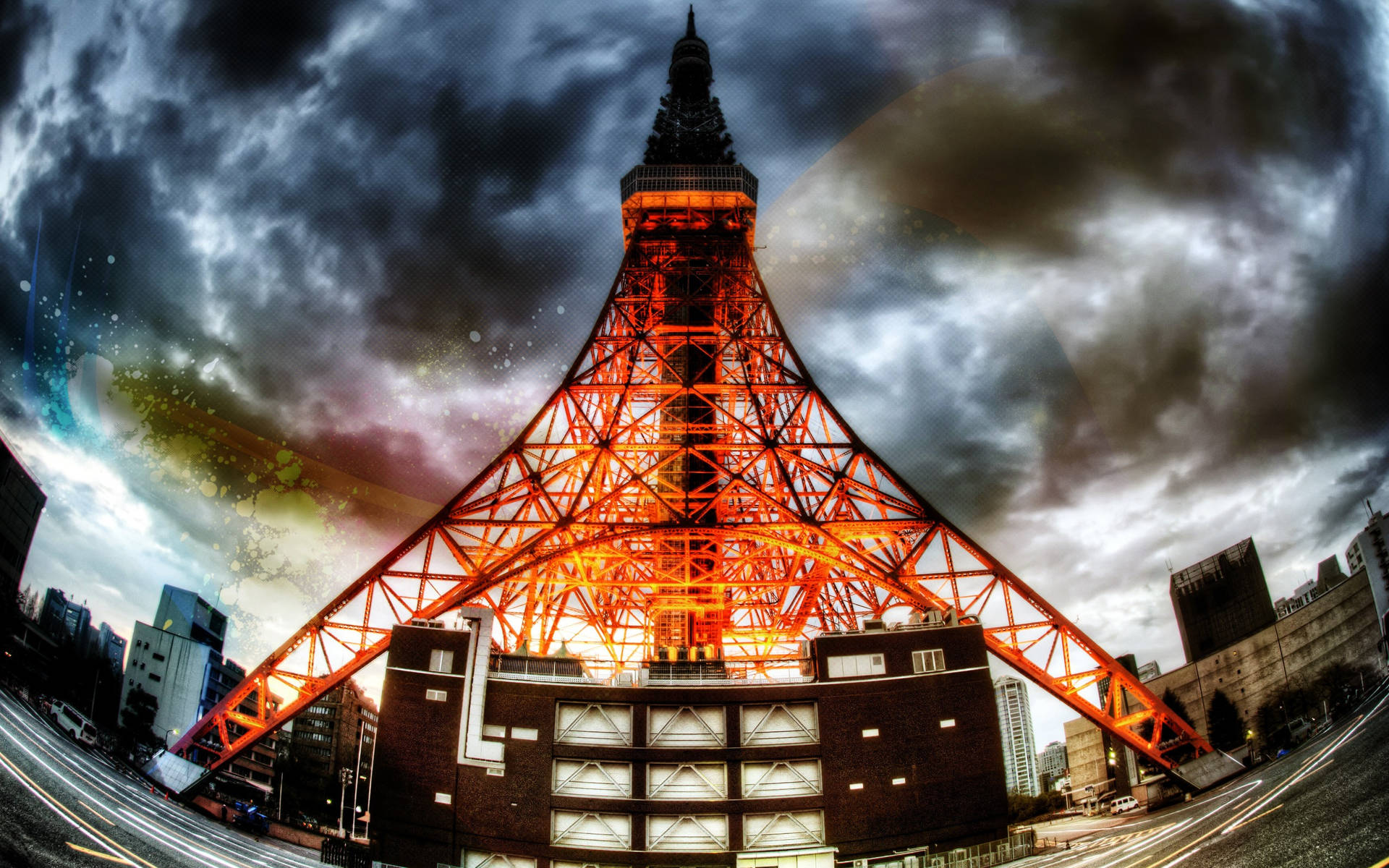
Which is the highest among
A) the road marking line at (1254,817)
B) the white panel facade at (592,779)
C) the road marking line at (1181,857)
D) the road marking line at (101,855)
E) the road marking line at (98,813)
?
the white panel facade at (592,779)

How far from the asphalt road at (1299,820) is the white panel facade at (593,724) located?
13.7 m

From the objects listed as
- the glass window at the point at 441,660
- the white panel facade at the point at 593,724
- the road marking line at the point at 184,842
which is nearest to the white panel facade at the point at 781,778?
the white panel facade at the point at 593,724

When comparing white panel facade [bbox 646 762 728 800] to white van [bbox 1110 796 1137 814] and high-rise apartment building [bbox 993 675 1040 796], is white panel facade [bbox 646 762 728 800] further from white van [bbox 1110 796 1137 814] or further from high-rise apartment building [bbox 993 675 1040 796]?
high-rise apartment building [bbox 993 675 1040 796]

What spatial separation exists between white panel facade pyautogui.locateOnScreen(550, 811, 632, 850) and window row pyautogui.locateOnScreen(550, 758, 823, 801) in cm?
67

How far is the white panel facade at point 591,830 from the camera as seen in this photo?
24.4 metres

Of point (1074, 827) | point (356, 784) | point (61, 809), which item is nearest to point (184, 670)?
point (356, 784)

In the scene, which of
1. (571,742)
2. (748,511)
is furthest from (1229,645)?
(571,742)

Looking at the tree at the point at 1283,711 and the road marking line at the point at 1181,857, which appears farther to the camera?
the tree at the point at 1283,711

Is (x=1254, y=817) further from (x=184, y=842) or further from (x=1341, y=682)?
(x=184, y=842)

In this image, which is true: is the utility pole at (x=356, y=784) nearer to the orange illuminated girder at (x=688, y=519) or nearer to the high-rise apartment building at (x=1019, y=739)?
the orange illuminated girder at (x=688, y=519)

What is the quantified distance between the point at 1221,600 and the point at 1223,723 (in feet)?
41.5

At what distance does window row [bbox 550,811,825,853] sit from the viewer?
80.5 feet

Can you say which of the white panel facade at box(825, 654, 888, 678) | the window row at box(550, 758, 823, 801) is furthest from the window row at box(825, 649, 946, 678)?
the window row at box(550, 758, 823, 801)

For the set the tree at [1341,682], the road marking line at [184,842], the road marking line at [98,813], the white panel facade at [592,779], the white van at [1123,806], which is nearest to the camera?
the tree at [1341,682]
